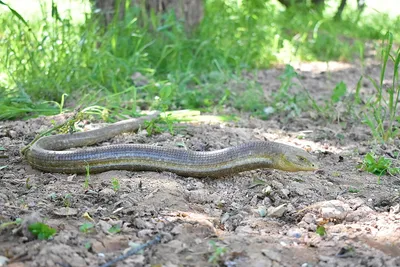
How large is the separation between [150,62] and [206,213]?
361 centimetres

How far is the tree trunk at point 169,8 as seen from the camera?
22.9ft

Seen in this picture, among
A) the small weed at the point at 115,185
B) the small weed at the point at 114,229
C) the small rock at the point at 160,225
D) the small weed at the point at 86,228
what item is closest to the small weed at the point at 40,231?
the small weed at the point at 86,228

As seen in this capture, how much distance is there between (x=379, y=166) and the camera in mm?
4172

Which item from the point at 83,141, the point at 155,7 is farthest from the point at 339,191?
the point at 155,7

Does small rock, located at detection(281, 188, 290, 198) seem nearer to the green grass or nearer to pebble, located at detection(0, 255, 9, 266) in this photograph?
the green grass

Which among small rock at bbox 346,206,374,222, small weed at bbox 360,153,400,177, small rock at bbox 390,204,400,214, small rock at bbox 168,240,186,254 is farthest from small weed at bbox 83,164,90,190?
small weed at bbox 360,153,400,177

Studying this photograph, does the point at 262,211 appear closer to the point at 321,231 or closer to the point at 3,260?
the point at 321,231

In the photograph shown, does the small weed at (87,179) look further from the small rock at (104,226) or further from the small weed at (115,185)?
the small rock at (104,226)

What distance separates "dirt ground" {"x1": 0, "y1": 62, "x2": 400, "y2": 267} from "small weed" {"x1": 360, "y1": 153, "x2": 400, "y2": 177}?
0.06 m

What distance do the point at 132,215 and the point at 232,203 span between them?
2.13 feet

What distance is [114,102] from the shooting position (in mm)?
5352

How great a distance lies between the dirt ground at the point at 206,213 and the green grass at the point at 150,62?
81 cm

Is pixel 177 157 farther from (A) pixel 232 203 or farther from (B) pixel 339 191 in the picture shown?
(B) pixel 339 191

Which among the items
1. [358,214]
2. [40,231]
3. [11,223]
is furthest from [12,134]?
[358,214]
